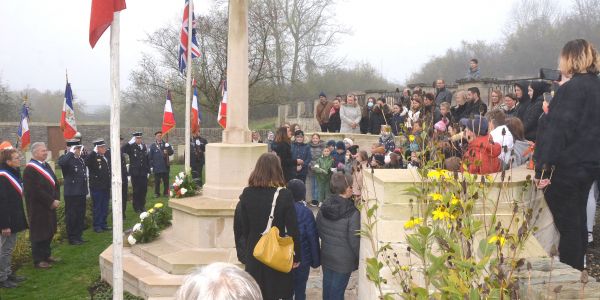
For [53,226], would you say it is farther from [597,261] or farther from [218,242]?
[597,261]

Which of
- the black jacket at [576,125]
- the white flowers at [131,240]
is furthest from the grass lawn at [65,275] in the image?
the black jacket at [576,125]

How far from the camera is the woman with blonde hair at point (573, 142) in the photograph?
3.53 metres

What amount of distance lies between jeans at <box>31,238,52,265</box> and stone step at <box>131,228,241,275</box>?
1.50m

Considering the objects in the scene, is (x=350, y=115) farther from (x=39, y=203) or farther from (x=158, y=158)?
(x=39, y=203)

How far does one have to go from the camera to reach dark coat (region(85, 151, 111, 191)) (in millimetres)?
9383

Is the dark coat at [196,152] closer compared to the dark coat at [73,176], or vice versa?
the dark coat at [73,176]

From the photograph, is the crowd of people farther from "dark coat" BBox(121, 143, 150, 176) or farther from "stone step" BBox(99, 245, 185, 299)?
"stone step" BBox(99, 245, 185, 299)

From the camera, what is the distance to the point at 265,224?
14.2 feet

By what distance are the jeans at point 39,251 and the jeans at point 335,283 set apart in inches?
182

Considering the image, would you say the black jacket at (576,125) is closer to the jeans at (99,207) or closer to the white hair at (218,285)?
the white hair at (218,285)

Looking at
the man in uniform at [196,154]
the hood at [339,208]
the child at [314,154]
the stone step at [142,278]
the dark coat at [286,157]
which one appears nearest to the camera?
the hood at [339,208]

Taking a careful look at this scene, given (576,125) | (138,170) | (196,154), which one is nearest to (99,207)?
(138,170)

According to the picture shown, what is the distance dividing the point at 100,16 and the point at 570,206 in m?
4.06

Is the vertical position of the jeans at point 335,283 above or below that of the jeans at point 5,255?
above
